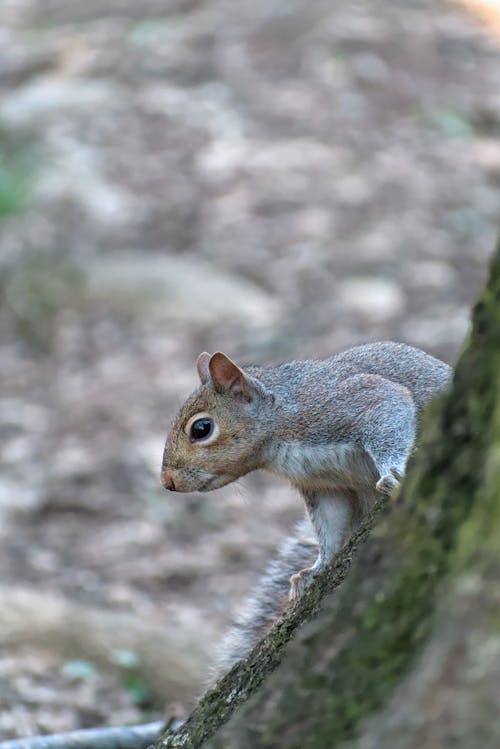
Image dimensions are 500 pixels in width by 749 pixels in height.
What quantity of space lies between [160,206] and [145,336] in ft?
4.87

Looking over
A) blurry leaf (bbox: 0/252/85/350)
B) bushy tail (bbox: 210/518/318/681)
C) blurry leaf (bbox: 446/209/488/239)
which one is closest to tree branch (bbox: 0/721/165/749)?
bushy tail (bbox: 210/518/318/681)

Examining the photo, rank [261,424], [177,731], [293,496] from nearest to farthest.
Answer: [177,731] → [261,424] → [293,496]

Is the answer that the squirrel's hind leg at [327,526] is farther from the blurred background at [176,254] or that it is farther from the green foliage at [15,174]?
the green foliage at [15,174]

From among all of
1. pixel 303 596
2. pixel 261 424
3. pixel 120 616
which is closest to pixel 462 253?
pixel 120 616

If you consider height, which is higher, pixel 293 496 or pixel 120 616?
pixel 293 496

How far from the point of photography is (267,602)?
2889 mm

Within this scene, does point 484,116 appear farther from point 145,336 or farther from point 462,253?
point 145,336

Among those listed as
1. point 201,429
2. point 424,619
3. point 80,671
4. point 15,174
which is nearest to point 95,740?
point 201,429

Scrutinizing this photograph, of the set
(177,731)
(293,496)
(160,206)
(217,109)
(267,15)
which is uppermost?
(267,15)

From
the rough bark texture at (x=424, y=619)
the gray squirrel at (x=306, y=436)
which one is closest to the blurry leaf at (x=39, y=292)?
the gray squirrel at (x=306, y=436)

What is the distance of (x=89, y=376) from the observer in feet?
20.2

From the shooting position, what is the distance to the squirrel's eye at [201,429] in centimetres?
283

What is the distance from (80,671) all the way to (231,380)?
1.61 meters

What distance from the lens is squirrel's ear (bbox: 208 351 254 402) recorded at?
284 centimetres
